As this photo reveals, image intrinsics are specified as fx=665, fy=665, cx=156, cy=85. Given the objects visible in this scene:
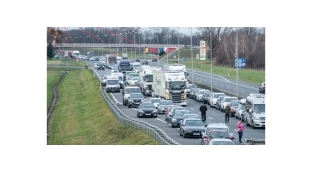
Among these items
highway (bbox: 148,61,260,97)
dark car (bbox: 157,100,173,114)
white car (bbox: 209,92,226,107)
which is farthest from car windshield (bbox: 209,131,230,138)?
highway (bbox: 148,61,260,97)

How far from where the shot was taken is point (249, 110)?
43375 millimetres

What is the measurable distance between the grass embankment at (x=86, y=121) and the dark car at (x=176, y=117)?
3.18m

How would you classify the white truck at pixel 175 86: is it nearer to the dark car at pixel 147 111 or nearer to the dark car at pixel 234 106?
the dark car at pixel 234 106

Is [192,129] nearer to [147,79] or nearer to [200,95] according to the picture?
[200,95]

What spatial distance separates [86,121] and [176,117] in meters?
12.3

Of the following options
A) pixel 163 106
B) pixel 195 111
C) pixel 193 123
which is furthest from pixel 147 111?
pixel 193 123

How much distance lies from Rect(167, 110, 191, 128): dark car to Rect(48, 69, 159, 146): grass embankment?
3.18 metres

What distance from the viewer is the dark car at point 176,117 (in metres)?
41.4

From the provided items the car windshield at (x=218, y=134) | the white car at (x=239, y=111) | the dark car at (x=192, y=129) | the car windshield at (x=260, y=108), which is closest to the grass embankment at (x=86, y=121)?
the dark car at (x=192, y=129)

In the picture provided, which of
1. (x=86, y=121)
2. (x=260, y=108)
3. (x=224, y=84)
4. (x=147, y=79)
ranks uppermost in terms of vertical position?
(x=147, y=79)

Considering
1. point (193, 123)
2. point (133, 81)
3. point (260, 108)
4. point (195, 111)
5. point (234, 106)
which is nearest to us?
point (193, 123)

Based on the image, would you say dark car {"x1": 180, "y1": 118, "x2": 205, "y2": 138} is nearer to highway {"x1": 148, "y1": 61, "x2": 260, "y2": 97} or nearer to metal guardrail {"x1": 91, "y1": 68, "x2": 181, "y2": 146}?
metal guardrail {"x1": 91, "y1": 68, "x2": 181, "y2": 146}

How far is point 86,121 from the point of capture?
5212 cm
